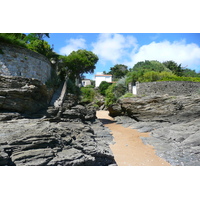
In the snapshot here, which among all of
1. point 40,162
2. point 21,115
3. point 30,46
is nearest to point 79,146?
point 40,162

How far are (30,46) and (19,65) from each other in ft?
12.0

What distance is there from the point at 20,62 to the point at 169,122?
14.3 meters

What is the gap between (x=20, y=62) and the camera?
419 inches

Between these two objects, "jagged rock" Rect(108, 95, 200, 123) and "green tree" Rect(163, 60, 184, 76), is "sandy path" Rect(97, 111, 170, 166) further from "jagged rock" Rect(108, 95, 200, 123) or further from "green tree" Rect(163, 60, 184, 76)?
"green tree" Rect(163, 60, 184, 76)

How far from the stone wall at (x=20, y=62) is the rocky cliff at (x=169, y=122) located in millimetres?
9885

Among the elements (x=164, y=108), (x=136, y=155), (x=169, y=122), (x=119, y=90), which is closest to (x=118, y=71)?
(x=119, y=90)

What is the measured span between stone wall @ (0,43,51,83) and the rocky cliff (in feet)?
32.4

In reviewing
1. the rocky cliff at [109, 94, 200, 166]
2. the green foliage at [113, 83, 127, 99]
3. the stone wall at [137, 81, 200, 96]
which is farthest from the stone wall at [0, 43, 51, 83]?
the green foliage at [113, 83, 127, 99]

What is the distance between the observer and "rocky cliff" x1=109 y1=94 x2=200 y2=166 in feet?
26.5

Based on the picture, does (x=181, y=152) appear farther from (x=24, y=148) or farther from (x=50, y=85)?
(x=50, y=85)

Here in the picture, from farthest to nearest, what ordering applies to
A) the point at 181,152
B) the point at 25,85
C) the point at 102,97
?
the point at 102,97 → the point at 25,85 → the point at 181,152

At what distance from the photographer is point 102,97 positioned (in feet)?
111

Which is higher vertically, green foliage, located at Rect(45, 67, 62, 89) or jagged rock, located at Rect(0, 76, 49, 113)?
green foliage, located at Rect(45, 67, 62, 89)

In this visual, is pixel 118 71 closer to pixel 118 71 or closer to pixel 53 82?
pixel 118 71
